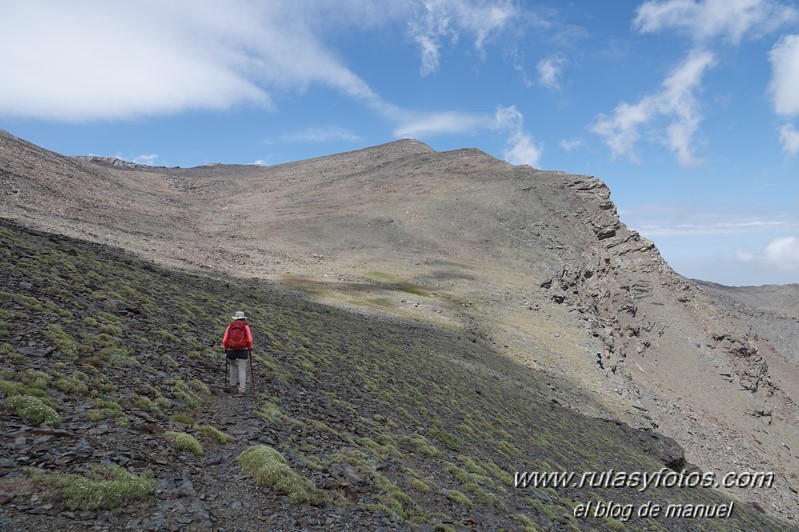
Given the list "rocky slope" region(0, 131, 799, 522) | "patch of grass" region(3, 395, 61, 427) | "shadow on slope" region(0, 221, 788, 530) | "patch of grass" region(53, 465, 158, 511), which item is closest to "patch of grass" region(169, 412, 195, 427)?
"shadow on slope" region(0, 221, 788, 530)

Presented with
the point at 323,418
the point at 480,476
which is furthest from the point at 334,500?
the point at 480,476

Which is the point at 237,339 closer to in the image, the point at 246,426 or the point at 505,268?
the point at 246,426

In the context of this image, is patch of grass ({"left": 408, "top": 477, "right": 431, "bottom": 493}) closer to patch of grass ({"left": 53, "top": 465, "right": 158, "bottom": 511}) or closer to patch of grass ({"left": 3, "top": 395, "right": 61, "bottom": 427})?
patch of grass ({"left": 53, "top": 465, "right": 158, "bottom": 511})

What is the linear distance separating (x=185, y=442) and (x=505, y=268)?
67.7 m

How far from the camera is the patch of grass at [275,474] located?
10.9m

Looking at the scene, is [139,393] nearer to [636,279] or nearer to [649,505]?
[649,505]

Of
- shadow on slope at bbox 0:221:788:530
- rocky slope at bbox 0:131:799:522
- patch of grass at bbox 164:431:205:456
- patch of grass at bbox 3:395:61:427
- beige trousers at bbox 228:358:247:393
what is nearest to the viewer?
shadow on slope at bbox 0:221:788:530

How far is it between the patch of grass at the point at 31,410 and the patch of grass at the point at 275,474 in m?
4.11

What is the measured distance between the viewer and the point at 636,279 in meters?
81.1

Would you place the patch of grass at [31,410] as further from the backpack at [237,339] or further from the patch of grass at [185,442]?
the backpack at [237,339]

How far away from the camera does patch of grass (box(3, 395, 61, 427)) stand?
10.2 m

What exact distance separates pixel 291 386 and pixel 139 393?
6.46m

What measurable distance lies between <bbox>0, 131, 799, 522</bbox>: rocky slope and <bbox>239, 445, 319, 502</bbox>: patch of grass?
100 ft

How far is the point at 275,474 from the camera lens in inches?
440
